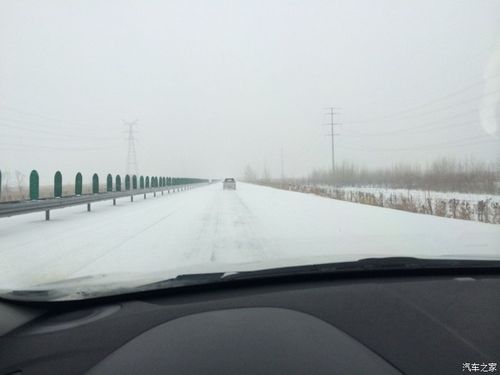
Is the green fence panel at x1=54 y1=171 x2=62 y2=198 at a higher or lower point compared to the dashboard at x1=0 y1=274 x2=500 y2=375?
higher

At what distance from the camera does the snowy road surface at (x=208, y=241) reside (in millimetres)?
6383

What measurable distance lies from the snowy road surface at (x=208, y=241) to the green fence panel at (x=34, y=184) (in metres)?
2.41

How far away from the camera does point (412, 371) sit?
2.06 meters

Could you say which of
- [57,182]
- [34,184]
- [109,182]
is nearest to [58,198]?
[34,184]

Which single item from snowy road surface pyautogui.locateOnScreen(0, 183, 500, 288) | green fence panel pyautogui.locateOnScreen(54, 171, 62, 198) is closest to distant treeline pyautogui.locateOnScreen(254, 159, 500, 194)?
snowy road surface pyautogui.locateOnScreen(0, 183, 500, 288)

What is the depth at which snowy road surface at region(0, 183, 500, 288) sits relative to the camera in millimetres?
6383

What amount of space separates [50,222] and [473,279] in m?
12.6

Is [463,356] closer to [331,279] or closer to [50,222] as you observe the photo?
[331,279]

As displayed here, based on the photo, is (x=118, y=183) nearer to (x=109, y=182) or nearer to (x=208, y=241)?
(x=109, y=182)

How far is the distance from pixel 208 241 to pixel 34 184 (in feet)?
31.8

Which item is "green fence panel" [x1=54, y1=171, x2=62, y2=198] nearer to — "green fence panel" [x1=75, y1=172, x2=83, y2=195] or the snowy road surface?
"green fence panel" [x1=75, y1=172, x2=83, y2=195]

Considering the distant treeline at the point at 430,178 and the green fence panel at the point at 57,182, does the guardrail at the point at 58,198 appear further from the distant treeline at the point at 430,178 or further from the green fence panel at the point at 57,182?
the distant treeline at the point at 430,178

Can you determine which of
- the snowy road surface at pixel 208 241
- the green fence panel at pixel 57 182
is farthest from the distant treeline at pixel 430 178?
the green fence panel at pixel 57 182

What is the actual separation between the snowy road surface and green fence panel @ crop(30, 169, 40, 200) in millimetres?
2412
